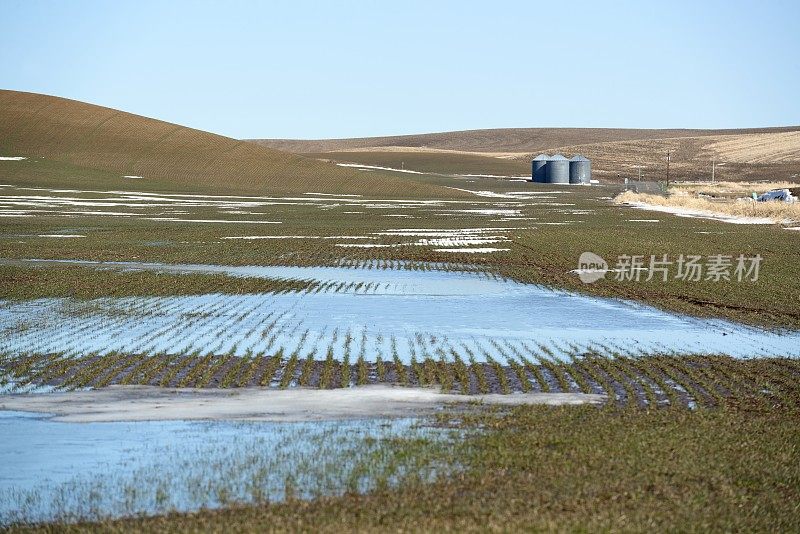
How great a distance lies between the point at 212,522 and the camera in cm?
1002

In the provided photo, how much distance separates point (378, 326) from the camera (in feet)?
78.9

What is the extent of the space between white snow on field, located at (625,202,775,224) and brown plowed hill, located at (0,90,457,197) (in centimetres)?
3532

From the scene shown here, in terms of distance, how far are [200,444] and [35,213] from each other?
6176cm

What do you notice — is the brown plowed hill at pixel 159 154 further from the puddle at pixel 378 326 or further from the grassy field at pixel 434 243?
the puddle at pixel 378 326

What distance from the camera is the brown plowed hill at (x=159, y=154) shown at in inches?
5044

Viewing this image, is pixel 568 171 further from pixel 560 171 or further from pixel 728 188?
pixel 728 188

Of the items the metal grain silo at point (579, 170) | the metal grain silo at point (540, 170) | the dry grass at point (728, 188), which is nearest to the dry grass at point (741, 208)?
the dry grass at point (728, 188)

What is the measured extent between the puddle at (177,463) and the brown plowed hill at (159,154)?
361 ft

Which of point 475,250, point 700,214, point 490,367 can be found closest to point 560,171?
point 700,214

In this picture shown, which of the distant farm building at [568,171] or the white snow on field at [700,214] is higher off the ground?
the white snow on field at [700,214]

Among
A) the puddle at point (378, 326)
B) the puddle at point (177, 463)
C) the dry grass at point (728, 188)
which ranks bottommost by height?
the dry grass at point (728, 188)

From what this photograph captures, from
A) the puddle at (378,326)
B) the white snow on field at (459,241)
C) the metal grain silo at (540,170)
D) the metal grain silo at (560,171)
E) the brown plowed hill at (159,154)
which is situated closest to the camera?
the puddle at (378,326)

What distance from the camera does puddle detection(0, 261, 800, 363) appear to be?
20.8 m

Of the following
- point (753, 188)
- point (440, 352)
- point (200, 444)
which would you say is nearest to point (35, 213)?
point (440, 352)
